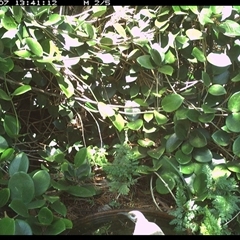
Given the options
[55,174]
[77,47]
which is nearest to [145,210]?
[55,174]

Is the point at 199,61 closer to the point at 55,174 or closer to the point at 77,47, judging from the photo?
the point at 77,47

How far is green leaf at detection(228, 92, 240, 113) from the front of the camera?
121cm

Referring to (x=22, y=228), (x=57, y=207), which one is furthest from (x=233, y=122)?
(x=22, y=228)

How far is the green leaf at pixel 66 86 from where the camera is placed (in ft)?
4.19

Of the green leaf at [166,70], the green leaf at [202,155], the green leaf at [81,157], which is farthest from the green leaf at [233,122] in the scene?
the green leaf at [81,157]

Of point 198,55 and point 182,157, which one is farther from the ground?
point 198,55

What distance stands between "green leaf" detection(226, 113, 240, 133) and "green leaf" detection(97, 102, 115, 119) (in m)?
0.38

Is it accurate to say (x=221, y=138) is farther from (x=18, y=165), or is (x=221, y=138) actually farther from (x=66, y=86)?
(x=18, y=165)

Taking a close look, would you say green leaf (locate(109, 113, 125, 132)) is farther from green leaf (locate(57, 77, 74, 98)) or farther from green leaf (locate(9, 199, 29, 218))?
green leaf (locate(9, 199, 29, 218))

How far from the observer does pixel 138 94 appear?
140cm

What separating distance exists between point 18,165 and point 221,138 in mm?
653

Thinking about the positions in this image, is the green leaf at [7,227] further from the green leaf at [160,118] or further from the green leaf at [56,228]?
the green leaf at [160,118]

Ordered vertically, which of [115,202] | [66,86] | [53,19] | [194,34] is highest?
[53,19]

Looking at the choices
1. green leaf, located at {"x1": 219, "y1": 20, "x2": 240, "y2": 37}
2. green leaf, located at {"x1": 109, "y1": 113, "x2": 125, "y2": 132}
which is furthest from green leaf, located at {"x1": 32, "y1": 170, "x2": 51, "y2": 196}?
green leaf, located at {"x1": 219, "y1": 20, "x2": 240, "y2": 37}
